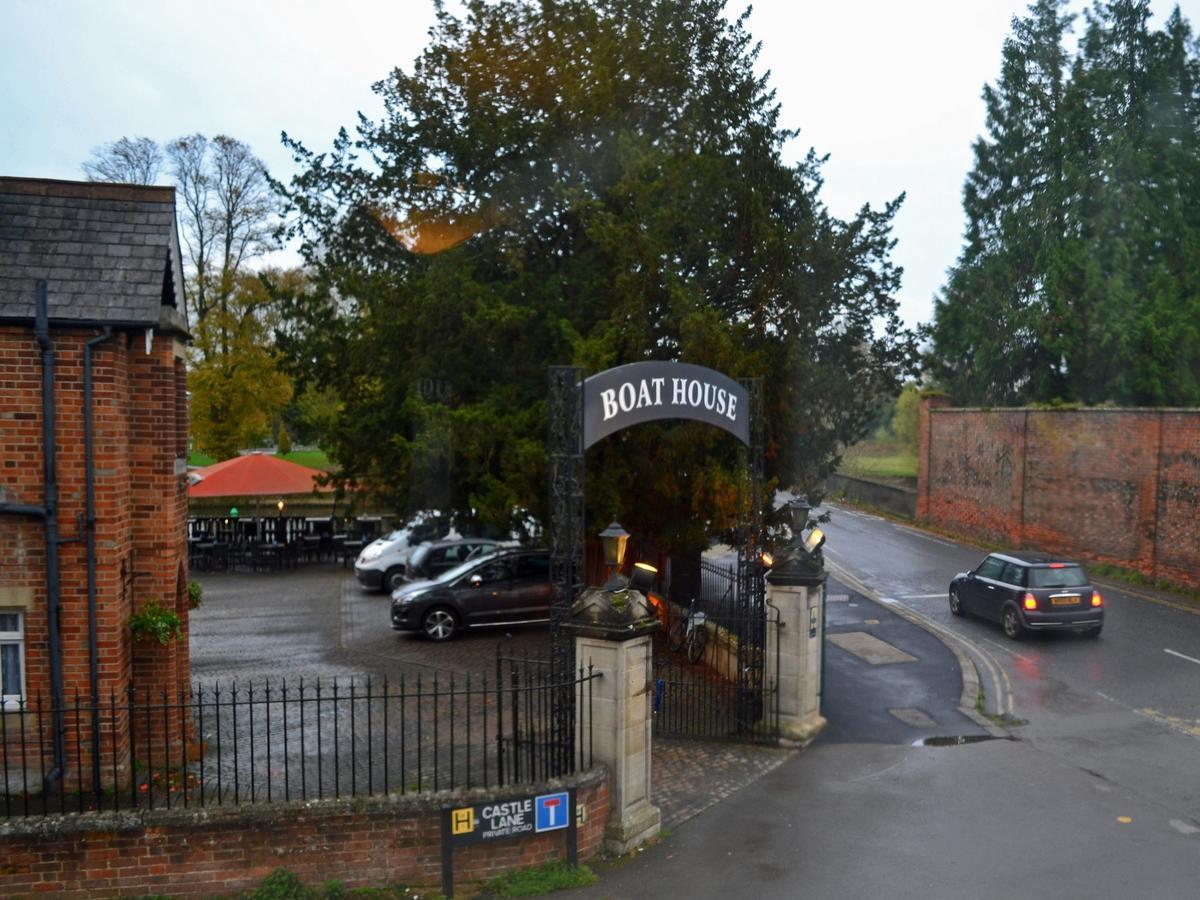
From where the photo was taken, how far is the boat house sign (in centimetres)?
1082

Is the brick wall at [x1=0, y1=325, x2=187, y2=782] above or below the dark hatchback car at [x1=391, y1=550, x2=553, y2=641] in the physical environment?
above

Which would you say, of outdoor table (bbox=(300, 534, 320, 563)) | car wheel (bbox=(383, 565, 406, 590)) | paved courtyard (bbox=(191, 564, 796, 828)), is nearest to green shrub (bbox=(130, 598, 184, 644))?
paved courtyard (bbox=(191, 564, 796, 828))

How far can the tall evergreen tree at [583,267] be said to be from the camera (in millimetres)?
14820

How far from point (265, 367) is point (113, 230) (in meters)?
23.9

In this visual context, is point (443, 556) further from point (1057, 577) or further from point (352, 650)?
point (1057, 577)

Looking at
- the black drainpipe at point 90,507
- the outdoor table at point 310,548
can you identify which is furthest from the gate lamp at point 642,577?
the outdoor table at point 310,548

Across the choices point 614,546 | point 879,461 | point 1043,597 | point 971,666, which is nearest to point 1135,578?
point 1043,597

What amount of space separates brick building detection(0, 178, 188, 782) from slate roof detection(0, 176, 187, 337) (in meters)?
0.01

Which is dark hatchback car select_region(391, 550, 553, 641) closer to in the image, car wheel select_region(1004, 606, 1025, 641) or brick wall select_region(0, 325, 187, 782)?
brick wall select_region(0, 325, 187, 782)

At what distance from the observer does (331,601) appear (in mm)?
21516

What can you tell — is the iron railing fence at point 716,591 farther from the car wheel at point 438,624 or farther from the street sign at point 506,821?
the street sign at point 506,821

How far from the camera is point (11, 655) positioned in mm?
9773

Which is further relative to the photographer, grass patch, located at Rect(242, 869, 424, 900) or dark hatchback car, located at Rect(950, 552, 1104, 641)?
dark hatchback car, located at Rect(950, 552, 1104, 641)

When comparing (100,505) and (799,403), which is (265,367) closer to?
(799,403)
